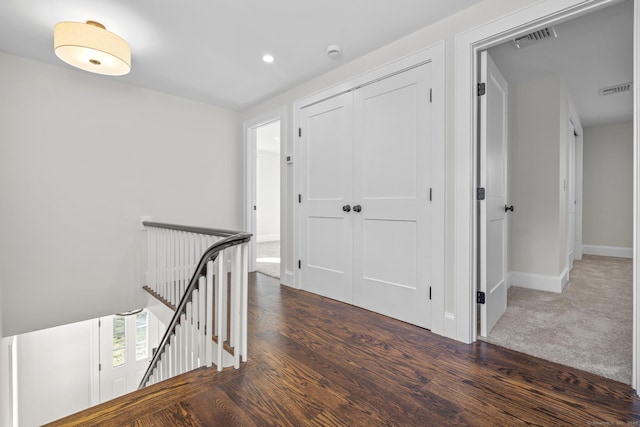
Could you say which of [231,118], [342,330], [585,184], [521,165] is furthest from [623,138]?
[231,118]

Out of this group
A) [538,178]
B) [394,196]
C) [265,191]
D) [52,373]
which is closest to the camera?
[394,196]

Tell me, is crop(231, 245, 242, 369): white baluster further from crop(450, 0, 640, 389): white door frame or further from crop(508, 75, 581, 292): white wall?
crop(508, 75, 581, 292): white wall

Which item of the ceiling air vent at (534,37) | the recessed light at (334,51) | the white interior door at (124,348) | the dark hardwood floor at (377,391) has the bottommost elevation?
the white interior door at (124,348)

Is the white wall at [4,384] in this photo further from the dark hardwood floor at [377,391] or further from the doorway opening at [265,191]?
the doorway opening at [265,191]

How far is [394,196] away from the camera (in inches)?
95.8

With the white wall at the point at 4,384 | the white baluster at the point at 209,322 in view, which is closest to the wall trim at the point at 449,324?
the white baluster at the point at 209,322

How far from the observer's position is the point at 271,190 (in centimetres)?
846

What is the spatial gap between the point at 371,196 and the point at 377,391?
1.56 meters

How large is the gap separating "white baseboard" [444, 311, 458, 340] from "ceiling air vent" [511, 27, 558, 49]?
2094mm

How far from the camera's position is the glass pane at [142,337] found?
14.5 ft

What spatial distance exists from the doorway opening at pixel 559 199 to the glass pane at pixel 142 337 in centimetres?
460

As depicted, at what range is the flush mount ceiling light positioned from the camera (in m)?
1.94

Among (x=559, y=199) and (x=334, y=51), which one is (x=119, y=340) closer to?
(x=334, y=51)

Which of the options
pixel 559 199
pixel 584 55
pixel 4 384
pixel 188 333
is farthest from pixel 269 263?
pixel 584 55
